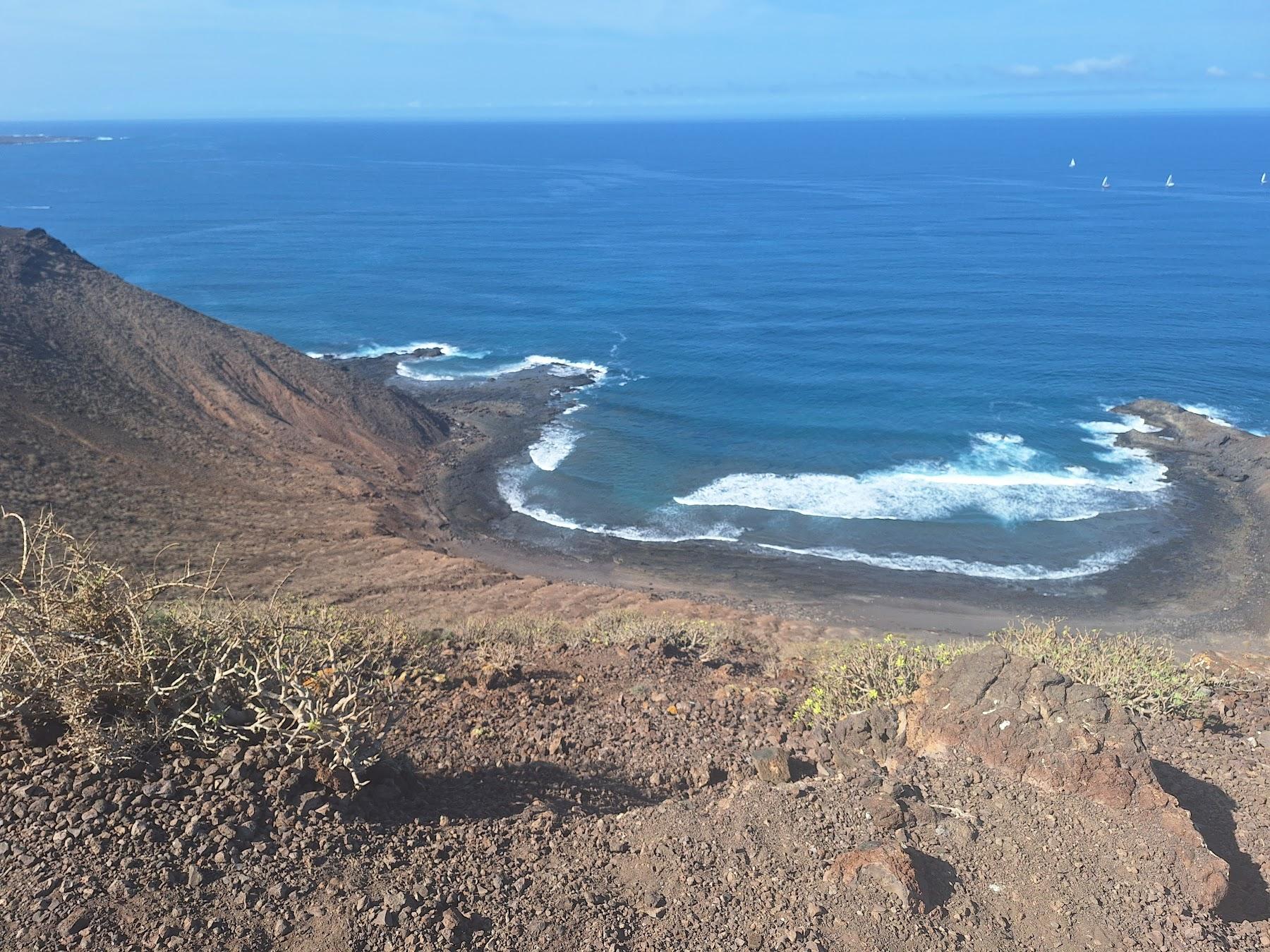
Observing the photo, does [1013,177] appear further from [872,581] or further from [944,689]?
[944,689]

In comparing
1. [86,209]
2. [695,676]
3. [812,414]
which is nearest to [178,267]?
[86,209]

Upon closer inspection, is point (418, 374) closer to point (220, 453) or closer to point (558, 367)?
point (558, 367)

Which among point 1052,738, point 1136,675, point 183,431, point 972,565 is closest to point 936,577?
point 972,565

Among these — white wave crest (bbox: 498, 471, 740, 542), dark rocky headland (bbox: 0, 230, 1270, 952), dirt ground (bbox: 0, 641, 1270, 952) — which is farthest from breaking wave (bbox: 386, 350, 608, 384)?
dirt ground (bbox: 0, 641, 1270, 952)

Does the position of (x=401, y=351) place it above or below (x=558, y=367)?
above

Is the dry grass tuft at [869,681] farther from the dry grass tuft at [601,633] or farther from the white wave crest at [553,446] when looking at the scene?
the white wave crest at [553,446]

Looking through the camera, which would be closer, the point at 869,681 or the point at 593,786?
the point at 593,786
